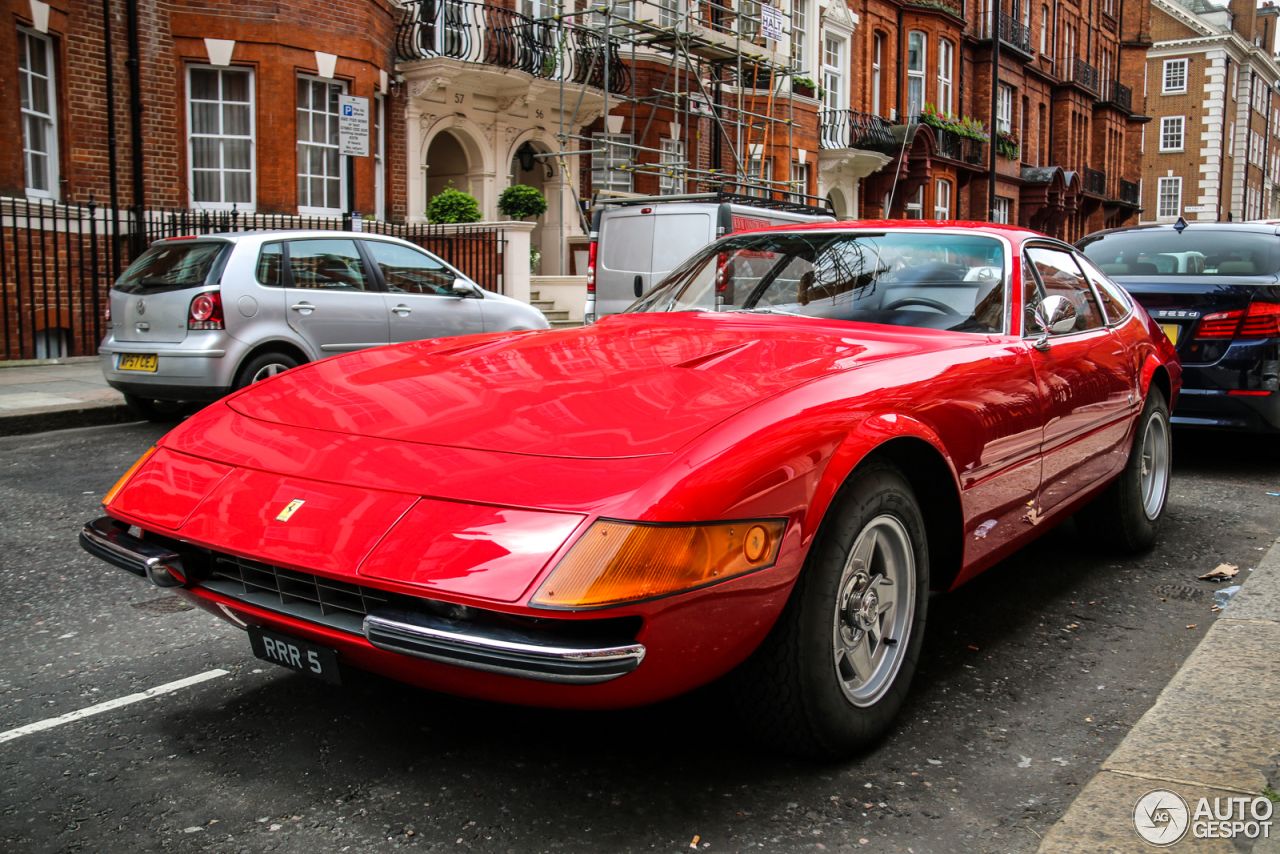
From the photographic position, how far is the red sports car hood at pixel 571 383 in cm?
281

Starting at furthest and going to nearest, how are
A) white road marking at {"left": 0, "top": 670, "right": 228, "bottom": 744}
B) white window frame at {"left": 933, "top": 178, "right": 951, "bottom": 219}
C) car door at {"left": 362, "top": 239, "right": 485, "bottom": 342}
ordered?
white window frame at {"left": 933, "top": 178, "right": 951, "bottom": 219} → car door at {"left": 362, "top": 239, "right": 485, "bottom": 342} → white road marking at {"left": 0, "top": 670, "right": 228, "bottom": 744}

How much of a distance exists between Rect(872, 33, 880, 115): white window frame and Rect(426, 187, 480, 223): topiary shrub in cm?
1886

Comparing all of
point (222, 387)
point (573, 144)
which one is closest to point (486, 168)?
point (573, 144)

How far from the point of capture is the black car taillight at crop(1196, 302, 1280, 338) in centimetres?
731

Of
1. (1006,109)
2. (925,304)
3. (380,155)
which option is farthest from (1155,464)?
(1006,109)

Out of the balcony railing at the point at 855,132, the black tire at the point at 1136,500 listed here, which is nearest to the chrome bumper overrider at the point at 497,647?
the black tire at the point at 1136,500

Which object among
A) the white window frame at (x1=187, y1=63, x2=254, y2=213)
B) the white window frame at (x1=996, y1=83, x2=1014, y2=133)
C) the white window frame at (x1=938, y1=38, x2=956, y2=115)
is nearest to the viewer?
the white window frame at (x1=187, y1=63, x2=254, y2=213)

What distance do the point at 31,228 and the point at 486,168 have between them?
877cm

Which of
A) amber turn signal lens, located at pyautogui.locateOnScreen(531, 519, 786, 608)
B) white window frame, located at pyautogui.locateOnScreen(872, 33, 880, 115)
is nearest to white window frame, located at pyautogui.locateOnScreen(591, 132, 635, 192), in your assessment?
white window frame, located at pyautogui.locateOnScreen(872, 33, 880, 115)

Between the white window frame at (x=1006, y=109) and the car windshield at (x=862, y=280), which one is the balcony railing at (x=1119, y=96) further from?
the car windshield at (x=862, y=280)

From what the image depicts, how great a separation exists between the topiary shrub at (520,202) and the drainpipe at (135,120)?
20.1 feet

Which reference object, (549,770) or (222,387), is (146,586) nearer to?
(549,770)

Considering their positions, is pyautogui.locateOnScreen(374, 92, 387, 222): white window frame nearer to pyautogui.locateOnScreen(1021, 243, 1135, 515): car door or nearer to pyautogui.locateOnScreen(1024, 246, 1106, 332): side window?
pyautogui.locateOnScreen(1024, 246, 1106, 332): side window

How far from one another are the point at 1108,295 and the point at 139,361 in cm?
738
